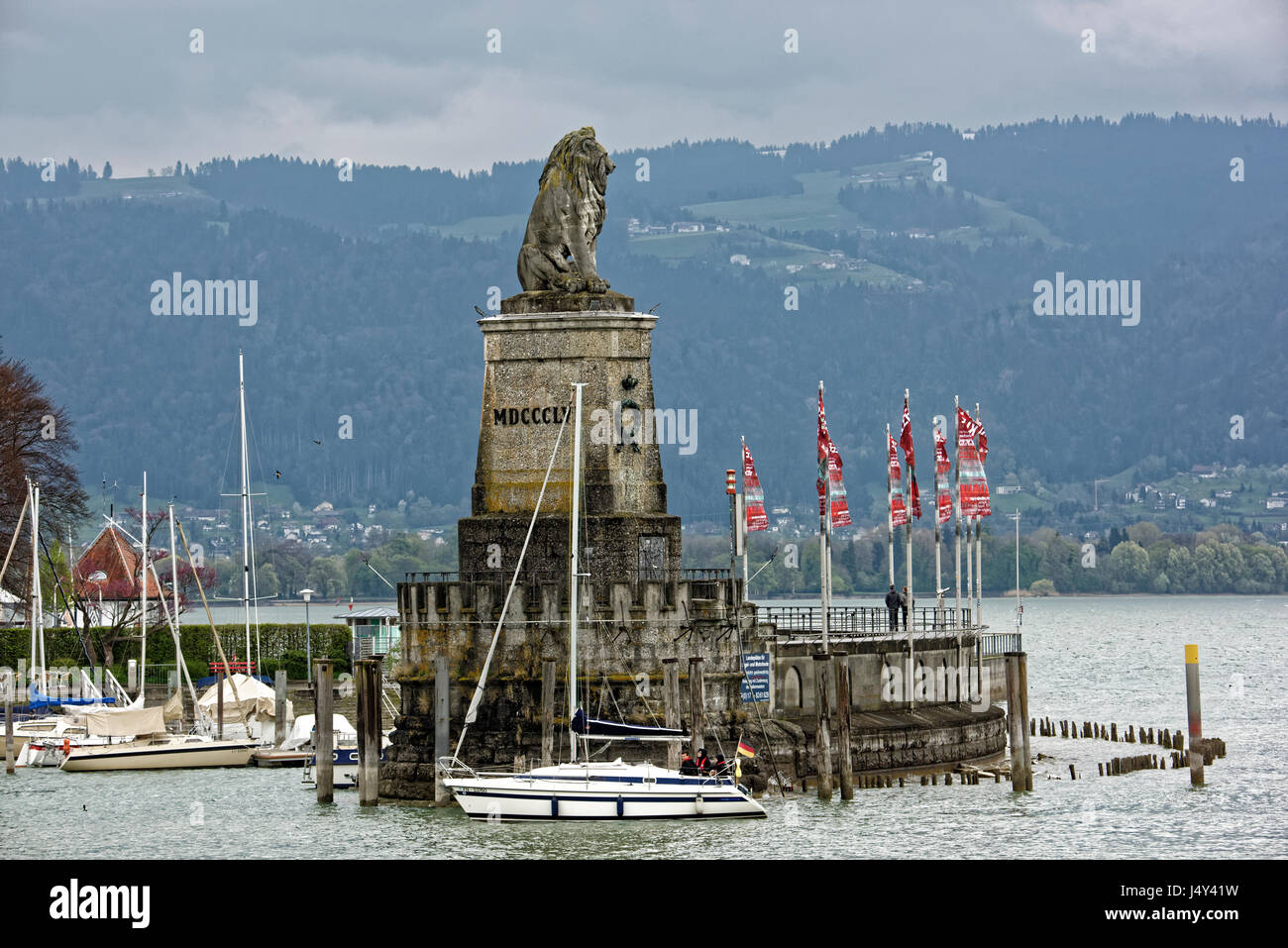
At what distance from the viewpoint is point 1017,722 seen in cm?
5372

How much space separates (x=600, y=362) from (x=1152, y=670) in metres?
91.5

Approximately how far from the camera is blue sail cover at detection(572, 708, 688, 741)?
4981 centimetres

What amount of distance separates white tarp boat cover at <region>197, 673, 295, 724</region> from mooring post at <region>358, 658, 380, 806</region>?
26149 millimetres

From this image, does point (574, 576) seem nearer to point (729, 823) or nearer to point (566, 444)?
point (566, 444)

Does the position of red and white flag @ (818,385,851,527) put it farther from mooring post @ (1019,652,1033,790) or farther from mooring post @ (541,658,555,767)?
mooring post @ (541,658,555,767)

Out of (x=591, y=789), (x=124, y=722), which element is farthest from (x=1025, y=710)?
(x=124, y=722)

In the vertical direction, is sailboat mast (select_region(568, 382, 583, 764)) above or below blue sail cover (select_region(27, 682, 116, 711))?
above

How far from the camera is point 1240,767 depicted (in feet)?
223

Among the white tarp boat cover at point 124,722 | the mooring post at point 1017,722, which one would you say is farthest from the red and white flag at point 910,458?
the white tarp boat cover at point 124,722

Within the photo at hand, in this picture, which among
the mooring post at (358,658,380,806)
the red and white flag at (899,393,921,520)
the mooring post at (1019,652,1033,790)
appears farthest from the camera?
the red and white flag at (899,393,921,520)

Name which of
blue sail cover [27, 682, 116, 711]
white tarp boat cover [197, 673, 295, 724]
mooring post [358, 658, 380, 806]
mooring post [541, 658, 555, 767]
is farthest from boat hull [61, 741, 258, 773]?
mooring post [541, 658, 555, 767]

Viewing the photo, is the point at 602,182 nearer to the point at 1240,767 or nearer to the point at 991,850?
the point at 991,850
